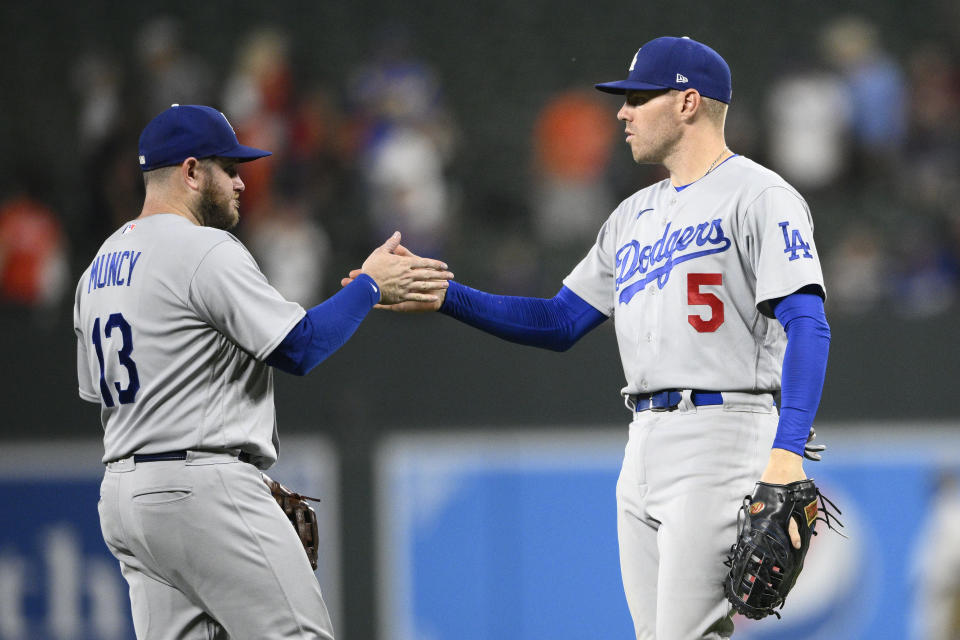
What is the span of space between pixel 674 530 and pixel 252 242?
491 centimetres

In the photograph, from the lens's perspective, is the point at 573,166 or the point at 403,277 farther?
the point at 573,166

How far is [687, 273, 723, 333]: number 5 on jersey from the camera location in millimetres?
3318

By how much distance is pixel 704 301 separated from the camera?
3.33 metres

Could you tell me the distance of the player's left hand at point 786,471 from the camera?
120 inches

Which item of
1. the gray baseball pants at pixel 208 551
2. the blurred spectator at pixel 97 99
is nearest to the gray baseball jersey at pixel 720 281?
the gray baseball pants at pixel 208 551

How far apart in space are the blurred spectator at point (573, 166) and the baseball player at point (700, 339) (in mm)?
4757

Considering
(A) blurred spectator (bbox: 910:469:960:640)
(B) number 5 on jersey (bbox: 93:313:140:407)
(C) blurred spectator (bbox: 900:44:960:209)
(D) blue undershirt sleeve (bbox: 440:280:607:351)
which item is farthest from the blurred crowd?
(B) number 5 on jersey (bbox: 93:313:140:407)

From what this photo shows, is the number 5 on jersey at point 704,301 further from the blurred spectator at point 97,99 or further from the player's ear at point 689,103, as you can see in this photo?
the blurred spectator at point 97,99

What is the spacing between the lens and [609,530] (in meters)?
6.69

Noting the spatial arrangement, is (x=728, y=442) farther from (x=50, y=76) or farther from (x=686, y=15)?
(x=50, y=76)

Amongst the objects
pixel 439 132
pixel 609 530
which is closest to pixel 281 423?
pixel 609 530

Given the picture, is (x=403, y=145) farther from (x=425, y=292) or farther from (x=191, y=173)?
(x=191, y=173)

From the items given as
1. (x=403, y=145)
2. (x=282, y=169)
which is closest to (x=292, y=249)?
(x=282, y=169)

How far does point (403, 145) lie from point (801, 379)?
5.28 metres
